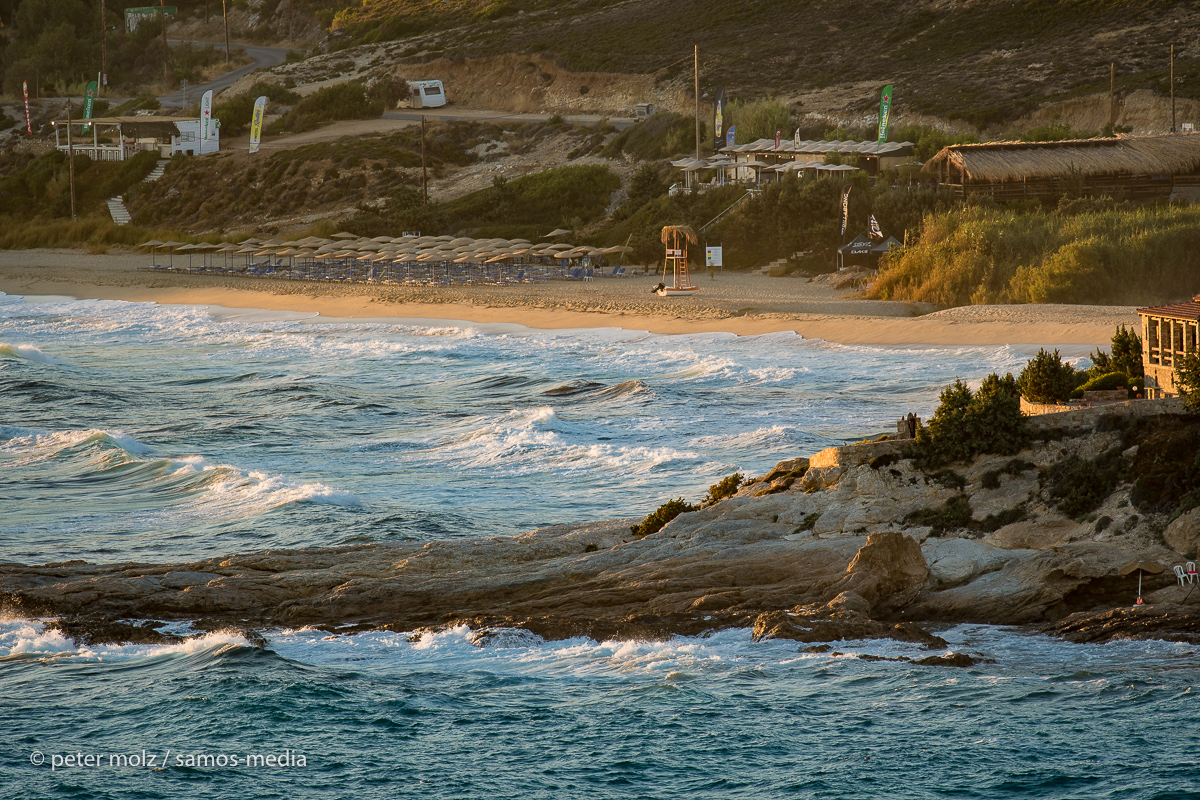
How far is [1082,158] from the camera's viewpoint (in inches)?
1855

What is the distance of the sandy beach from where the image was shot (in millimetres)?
35938

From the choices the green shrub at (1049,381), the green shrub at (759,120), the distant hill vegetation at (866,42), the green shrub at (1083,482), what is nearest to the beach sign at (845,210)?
the green shrub at (759,120)

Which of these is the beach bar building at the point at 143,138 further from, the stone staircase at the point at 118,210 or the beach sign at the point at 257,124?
the stone staircase at the point at 118,210

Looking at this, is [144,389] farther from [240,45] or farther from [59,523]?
[240,45]

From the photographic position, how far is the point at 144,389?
34.2 meters

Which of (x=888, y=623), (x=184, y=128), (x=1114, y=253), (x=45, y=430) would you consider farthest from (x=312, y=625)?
(x=184, y=128)

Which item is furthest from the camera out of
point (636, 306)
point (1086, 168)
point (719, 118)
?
point (719, 118)

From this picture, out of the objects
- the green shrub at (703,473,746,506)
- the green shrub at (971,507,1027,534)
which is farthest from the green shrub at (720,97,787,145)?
the green shrub at (971,507,1027,534)

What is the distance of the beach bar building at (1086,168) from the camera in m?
46.6

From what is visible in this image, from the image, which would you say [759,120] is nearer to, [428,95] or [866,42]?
[866,42]

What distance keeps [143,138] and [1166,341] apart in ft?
262

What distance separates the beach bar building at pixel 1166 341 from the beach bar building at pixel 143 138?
73894 mm

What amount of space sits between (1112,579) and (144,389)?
27771mm

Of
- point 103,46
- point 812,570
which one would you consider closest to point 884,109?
point 812,570
